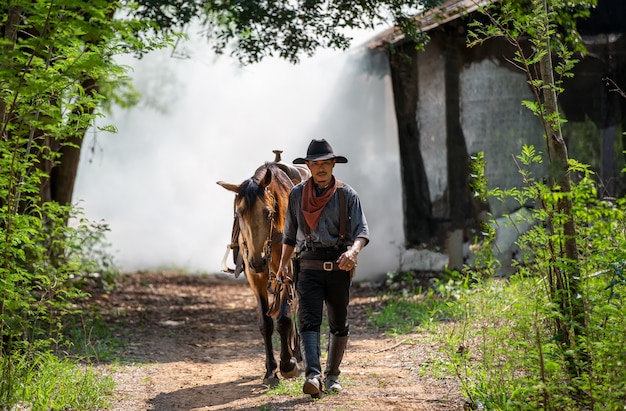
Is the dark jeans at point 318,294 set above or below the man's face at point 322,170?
below

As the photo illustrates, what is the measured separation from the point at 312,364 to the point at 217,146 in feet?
61.9

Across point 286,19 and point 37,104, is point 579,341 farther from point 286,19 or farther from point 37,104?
point 286,19

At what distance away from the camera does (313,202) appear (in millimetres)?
6906

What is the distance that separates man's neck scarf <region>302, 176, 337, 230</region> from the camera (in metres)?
6.86

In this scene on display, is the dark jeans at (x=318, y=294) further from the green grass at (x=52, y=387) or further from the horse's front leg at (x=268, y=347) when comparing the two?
the green grass at (x=52, y=387)

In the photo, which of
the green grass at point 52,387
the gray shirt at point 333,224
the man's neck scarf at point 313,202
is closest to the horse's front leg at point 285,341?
the gray shirt at point 333,224

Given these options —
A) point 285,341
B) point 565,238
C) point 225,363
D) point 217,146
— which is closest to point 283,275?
point 285,341

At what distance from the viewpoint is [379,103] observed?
722 inches

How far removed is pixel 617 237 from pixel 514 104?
8344 mm

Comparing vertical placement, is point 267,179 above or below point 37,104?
below

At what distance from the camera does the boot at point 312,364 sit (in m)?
6.69

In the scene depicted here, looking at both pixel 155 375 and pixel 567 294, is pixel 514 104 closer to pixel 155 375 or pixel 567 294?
pixel 155 375

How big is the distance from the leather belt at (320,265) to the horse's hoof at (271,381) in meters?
1.37

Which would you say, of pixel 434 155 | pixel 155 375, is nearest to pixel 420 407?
pixel 155 375
